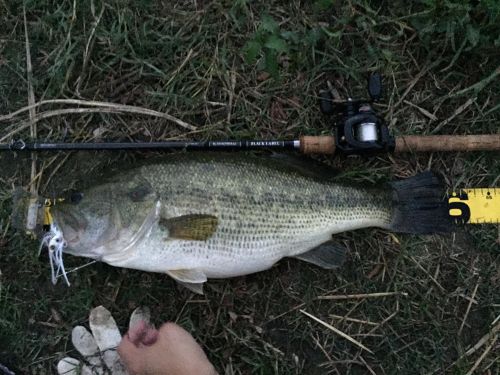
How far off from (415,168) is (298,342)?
1.48m

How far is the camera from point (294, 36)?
3566 millimetres

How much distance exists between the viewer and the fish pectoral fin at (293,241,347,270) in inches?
138

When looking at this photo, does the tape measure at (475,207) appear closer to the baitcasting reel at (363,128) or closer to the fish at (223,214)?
the fish at (223,214)

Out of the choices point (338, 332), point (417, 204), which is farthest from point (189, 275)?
point (417, 204)

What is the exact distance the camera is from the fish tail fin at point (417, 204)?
351cm

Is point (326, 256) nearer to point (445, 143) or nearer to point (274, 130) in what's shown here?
point (274, 130)

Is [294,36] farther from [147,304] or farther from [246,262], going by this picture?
[147,304]

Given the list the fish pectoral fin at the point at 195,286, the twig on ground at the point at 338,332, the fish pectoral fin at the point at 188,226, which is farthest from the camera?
the twig on ground at the point at 338,332

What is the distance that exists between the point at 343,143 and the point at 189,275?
4.29ft

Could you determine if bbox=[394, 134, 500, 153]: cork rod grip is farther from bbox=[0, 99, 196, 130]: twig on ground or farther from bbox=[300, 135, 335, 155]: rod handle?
bbox=[0, 99, 196, 130]: twig on ground

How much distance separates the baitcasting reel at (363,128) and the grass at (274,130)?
278 millimetres

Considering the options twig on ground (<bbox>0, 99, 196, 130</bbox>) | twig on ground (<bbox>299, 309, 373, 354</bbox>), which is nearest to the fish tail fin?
twig on ground (<bbox>299, 309, 373, 354</bbox>)

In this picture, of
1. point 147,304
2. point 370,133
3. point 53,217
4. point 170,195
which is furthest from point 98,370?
point 370,133

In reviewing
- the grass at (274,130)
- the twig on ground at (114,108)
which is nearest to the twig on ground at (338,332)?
the grass at (274,130)
